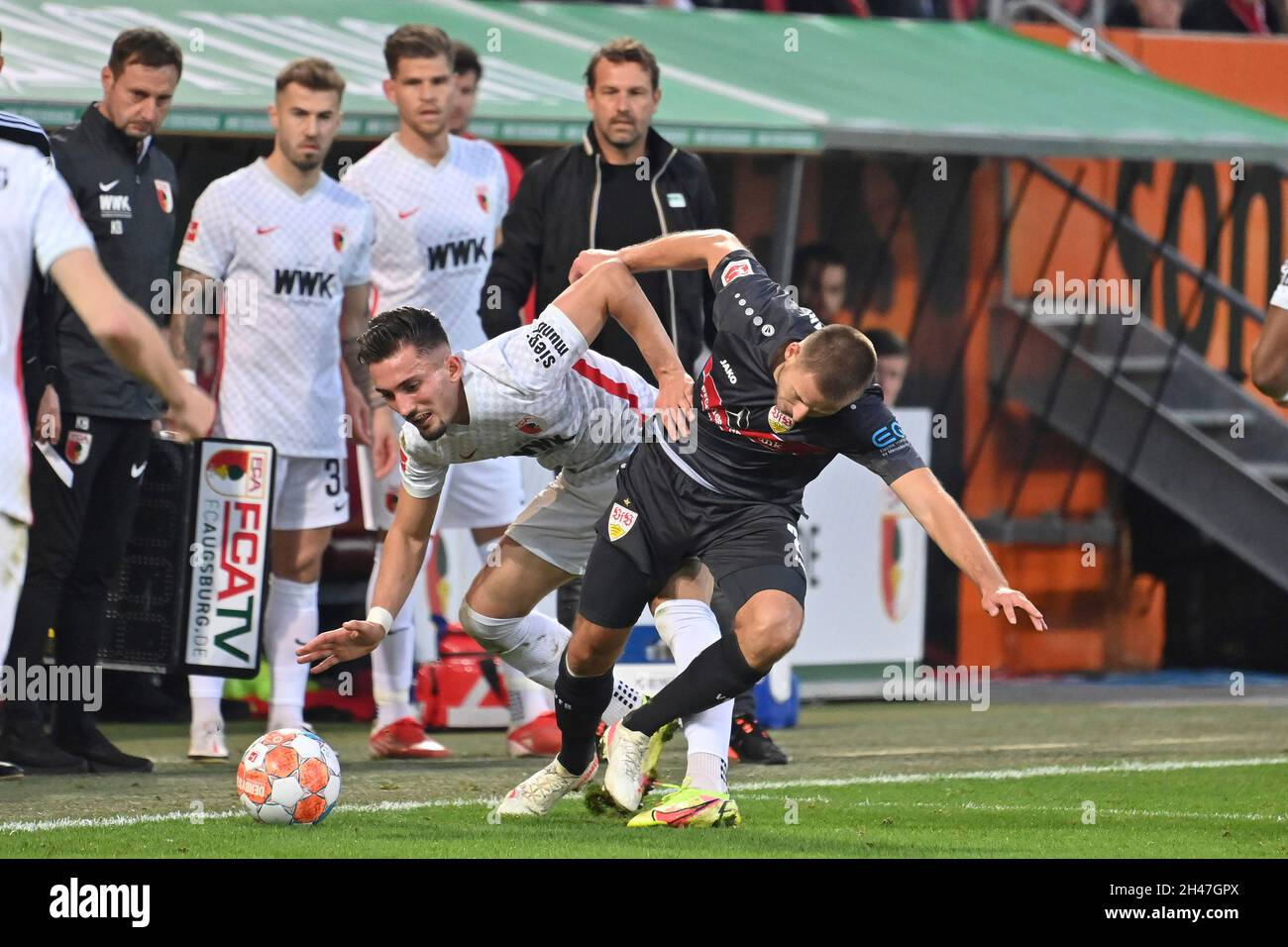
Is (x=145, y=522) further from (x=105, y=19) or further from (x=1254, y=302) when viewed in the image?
(x=1254, y=302)

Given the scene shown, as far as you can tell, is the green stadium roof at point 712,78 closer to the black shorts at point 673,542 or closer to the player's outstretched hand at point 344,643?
the black shorts at point 673,542

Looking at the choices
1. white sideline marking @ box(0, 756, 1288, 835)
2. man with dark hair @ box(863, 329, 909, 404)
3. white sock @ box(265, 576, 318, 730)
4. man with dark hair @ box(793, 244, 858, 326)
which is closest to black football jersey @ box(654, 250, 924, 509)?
white sideline marking @ box(0, 756, 1288, 835)

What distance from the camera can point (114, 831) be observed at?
659cm

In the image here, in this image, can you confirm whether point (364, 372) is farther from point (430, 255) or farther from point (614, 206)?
point (614, 206)

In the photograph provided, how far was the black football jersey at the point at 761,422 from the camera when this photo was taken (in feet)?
21.6

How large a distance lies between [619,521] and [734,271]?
0.83 m

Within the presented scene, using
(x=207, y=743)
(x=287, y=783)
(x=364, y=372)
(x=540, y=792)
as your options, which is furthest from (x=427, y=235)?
(x=287, y=783)

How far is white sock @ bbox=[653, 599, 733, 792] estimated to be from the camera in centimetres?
696

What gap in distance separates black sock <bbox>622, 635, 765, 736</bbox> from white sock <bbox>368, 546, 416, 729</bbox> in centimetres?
243

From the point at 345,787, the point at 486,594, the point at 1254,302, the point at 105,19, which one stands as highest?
the point at 105,19

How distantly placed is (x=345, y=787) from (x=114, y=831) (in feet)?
4.51

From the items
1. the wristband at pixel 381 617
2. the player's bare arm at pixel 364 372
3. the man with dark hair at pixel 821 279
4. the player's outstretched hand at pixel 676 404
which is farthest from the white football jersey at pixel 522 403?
the man with dark hair at pixel 821 279

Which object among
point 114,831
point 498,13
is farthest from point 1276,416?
point 114,831
